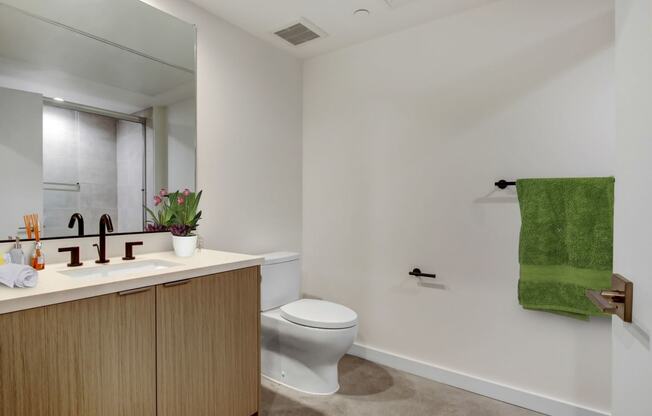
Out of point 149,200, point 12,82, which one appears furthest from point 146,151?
point 12,82

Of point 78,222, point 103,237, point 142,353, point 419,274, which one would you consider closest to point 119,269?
point 103,237

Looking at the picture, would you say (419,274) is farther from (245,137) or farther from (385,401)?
(245,137)

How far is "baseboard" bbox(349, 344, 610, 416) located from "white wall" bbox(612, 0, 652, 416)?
1284mm

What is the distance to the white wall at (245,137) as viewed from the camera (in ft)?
7.30

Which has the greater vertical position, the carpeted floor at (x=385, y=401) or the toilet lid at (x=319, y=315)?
the toilet lid at (x=319, y=315)

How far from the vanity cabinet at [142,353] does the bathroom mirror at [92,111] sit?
70 centimetres

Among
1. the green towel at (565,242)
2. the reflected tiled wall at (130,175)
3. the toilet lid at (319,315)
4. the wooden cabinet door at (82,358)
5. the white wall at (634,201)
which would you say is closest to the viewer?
the white wall at (634,201)

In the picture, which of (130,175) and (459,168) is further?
(459,168)

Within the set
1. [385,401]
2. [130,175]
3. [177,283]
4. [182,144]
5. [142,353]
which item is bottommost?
[385,401]

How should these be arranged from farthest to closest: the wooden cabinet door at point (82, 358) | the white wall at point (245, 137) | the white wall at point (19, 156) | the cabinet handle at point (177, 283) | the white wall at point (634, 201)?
1. the white wall at point (245, 137)
2. the white wall at point (19, 156)
3. the cabinet handle at point (177, 283)
4. the wooden cabinet door at point (82, 358)
5. the white wall at point (634, 201)

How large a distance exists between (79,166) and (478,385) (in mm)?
2577

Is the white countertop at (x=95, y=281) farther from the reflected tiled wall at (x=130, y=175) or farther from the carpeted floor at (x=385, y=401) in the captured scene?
the carpeted floor at (x=385, y=401)

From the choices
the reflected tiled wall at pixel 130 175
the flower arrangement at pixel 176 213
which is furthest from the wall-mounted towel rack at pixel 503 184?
the reflected tiled wall at pixel 130 175

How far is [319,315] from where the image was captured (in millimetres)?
2115
